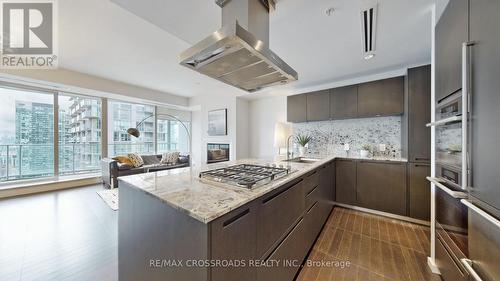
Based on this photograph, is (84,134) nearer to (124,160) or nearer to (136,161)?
(124,160)

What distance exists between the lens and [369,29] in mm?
1977

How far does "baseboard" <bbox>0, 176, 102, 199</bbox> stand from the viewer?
368 centimetres

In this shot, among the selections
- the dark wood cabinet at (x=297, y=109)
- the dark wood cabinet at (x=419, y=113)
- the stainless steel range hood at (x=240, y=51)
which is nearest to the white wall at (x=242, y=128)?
the dark wood cabinet at (x=297, y=109)

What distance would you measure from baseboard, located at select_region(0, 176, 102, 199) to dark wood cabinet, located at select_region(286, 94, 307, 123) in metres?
5.39

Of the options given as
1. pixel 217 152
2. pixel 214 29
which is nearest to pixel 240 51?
pixel 214 29

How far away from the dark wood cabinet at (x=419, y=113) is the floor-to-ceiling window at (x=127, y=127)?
6.25m

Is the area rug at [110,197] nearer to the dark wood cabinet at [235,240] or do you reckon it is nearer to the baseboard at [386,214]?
the dark wood cabinet at [235,240]

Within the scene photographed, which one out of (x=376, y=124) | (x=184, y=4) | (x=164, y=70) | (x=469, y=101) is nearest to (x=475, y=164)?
(x=469, y=101)

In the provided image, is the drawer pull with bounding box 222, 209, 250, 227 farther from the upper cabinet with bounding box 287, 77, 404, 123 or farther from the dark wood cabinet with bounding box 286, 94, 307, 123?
the dark wood cabinet with bounding box 286, 94, 307, 123

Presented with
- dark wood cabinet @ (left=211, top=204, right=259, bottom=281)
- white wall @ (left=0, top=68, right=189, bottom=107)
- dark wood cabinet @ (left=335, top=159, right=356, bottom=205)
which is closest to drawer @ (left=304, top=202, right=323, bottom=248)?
dark wood cabinet @ (left=211, top=204, right=259, bottom=281)

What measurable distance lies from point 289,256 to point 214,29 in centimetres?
236

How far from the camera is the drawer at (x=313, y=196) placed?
6.26 feet

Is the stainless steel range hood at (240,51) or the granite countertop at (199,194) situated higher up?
the stainless steel range hood at (240,51)

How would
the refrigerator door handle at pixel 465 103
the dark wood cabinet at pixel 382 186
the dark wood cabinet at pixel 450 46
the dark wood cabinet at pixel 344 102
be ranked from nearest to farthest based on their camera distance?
the refrigerator door handle at pixel 465 103
the dark wood cabinet at pixel 450 46
the dark wood cabinet at pixel 382 186
the dark wood cabinet at pixel 344 102
